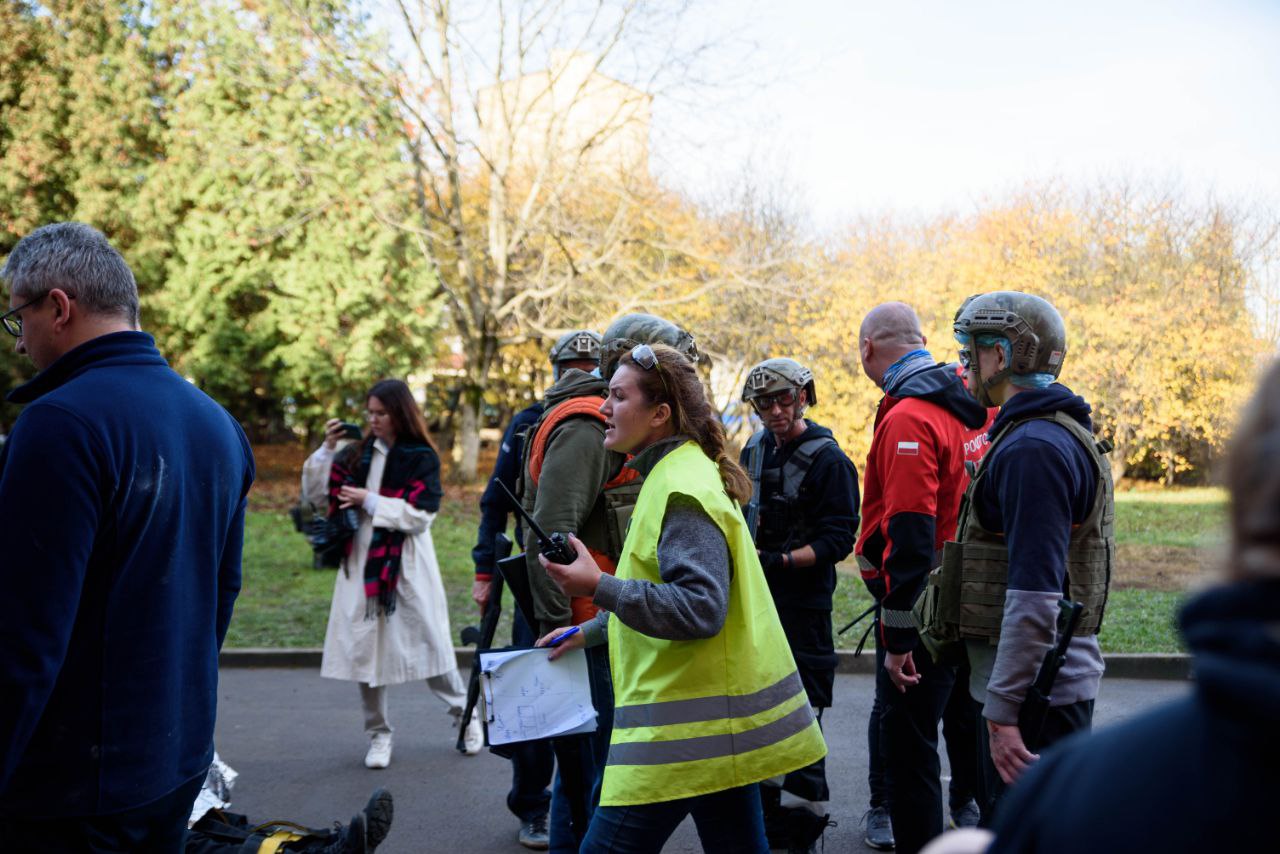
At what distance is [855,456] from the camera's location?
1886 cm

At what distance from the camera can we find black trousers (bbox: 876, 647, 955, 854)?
3783mm

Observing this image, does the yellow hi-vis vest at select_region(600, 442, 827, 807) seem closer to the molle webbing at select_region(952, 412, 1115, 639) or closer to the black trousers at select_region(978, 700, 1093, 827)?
the black trousers at select_region(978, 700, 1093, 827)

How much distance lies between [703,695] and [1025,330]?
146cm

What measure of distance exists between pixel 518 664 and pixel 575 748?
0.54m

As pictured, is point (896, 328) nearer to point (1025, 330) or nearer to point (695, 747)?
point (1025, 330)

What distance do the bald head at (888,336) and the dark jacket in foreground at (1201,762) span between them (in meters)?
3.59

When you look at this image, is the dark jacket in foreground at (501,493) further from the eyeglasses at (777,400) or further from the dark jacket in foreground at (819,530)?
the dark jacket in foreground at (819,530)

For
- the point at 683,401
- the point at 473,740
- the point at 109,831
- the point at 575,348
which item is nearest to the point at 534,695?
the point at 683,401

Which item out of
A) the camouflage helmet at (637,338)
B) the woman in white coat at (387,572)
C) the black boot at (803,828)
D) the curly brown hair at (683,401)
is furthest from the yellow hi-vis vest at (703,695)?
the woman in white coat at (387,572)

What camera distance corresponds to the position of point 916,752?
384cm

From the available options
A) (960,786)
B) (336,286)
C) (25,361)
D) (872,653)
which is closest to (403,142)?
(336,286)

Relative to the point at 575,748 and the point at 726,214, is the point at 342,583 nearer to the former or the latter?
the point at 575,748

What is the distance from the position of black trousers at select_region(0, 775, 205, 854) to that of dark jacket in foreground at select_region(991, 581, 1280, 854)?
2.15 meters

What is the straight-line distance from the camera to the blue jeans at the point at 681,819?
2766 millimetres
